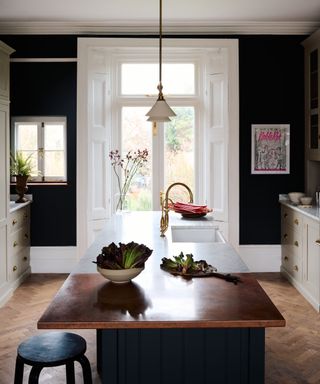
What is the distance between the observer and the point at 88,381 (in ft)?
8.26

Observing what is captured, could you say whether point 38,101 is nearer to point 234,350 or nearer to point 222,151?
point 222,151

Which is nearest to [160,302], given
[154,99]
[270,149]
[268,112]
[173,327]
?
[173,327]

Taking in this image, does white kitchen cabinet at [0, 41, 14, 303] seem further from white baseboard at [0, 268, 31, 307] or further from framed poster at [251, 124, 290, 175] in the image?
framed poster at [251, 124, 290, 175]

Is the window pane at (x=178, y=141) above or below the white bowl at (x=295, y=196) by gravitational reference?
above

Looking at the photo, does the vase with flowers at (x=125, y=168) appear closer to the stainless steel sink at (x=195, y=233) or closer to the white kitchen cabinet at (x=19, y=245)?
the white kitchen cabinet at (x=19, y=245)

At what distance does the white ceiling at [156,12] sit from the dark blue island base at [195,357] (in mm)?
3881

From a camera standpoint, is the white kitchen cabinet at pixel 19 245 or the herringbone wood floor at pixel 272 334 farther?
the white kitchen cabinet at pixel 19 245

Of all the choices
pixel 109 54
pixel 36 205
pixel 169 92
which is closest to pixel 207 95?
pixel 169 92

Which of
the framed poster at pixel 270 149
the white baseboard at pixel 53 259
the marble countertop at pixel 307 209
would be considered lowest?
the white baseboard at pixel 53 259

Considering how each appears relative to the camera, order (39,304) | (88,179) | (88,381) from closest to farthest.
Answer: (88,381)
(39,304)
(88,179)

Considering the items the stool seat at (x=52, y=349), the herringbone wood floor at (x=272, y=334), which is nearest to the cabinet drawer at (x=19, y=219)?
the herringbone wood floor at (x=272, y=334)

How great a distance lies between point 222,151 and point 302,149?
3.09 ft

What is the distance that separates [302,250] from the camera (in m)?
5.40

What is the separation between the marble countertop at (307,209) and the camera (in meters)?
5.01
